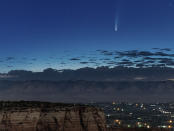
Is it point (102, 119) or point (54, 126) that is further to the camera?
point (102, 119)

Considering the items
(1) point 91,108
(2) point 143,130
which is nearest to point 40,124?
(1) point 91,108

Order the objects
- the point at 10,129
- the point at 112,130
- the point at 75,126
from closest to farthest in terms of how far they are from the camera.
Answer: the point at 10,129, the point at 75,126, the point at 112,130

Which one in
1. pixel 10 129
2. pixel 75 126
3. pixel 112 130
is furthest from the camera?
pixel 112 130

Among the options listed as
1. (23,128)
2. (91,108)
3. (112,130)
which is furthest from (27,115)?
(112,130)

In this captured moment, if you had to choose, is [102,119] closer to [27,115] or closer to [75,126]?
[75,126]

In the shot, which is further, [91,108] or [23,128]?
[91,108]

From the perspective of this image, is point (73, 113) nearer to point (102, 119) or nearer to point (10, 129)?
point (102, 119)
